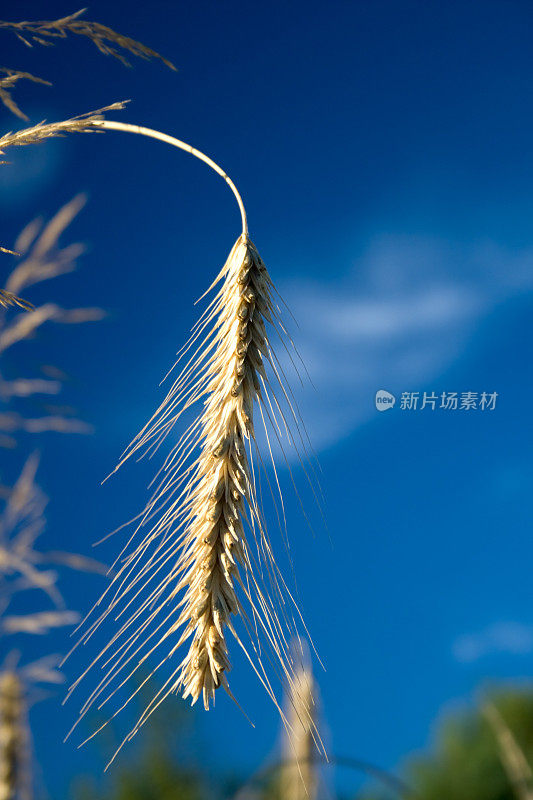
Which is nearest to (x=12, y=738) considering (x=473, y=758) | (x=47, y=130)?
(x=47, y=130)

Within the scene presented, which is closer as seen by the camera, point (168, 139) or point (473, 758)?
point (168, 139)

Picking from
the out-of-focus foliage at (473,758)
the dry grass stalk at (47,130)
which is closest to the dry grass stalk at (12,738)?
the dry grass stalk at (47,130)

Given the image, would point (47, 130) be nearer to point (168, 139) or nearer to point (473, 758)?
point (168, 139)

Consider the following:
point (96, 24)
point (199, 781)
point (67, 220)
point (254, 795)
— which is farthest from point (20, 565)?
point (199, 781)

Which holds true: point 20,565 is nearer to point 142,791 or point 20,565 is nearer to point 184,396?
point 184,396

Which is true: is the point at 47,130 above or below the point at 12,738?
above

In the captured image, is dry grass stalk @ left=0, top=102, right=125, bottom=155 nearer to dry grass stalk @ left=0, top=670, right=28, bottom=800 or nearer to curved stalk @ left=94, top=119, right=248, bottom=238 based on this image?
curved stalk @ left=94, top=119, right=248, bottom=238

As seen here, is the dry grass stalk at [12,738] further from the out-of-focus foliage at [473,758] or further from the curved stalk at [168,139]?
the out-of-focus foliage at [473,758]
